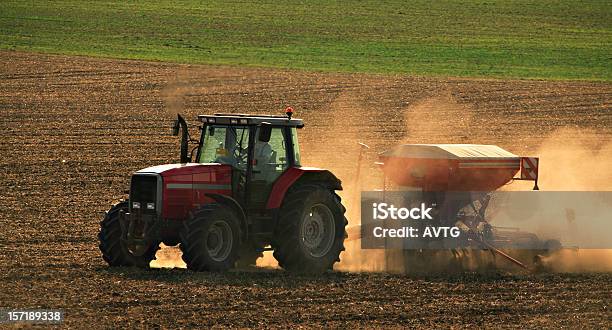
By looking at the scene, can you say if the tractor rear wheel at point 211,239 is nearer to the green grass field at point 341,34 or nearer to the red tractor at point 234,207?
the red tractor at point 234,207

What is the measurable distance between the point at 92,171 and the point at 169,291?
11820 mm

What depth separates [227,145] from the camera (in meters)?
16.3

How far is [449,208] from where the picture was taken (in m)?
17.3

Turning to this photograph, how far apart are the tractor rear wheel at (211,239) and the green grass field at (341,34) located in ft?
91.6

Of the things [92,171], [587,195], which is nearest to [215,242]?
[587,195]

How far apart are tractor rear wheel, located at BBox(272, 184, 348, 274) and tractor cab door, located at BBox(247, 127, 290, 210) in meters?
0.33

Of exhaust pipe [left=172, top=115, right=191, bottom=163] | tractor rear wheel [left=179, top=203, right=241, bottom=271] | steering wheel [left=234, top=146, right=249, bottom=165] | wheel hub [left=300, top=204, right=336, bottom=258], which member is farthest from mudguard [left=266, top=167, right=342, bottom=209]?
exhaust pipe [left=172, top=115, right=191, bottom=163]

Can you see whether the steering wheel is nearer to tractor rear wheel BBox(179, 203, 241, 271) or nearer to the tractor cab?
the tractor cab

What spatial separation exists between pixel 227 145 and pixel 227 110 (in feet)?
58.6

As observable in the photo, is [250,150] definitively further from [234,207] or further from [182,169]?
[182,169]

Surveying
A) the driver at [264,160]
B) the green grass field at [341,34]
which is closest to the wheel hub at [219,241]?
the driver at [264,160]

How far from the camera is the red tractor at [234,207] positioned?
609 inches

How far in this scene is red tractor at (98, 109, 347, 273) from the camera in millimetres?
15469

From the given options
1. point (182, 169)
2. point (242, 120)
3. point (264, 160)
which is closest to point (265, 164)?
point (264, 160)
